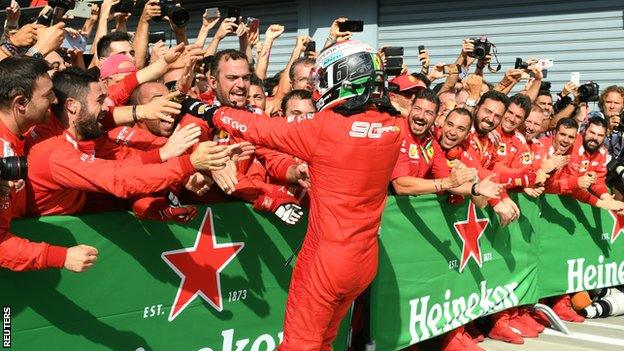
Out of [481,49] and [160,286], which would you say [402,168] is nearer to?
[160,286]

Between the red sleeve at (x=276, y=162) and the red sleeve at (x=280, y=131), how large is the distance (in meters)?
0.81

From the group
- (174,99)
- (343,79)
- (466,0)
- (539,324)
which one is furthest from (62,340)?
(466,0)

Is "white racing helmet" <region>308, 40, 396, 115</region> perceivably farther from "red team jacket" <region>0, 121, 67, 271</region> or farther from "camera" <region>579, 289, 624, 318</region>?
"camera" <region>579, 289, 624, 318</region>

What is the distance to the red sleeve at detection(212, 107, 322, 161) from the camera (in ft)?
14.1

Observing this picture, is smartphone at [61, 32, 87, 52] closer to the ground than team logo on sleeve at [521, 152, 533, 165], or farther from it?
farther from it

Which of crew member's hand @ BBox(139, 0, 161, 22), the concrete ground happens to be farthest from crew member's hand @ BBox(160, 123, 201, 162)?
the concrete ground

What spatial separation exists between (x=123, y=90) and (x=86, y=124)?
840 millimetres

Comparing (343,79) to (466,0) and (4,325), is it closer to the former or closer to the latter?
(4,325)

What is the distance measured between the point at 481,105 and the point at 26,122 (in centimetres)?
459

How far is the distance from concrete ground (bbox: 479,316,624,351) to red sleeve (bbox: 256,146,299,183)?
2.85m

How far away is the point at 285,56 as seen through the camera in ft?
55.3

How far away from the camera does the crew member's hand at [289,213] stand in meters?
4.88

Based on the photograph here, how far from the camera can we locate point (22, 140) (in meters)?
3.89

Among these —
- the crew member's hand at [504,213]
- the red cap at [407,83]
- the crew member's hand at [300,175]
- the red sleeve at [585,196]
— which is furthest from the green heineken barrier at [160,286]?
the red sleeve at [585,196]
